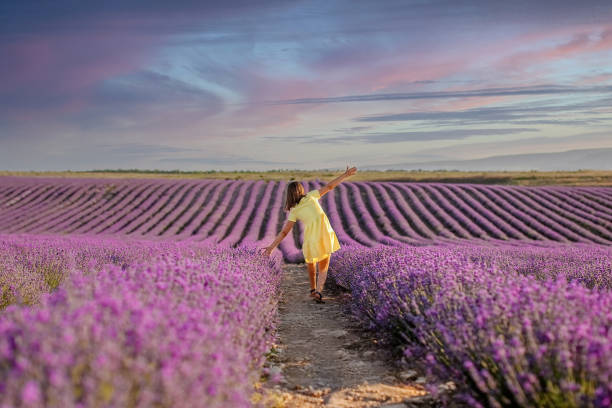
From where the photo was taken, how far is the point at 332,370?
3.92 metres

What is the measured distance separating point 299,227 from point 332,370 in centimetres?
1368

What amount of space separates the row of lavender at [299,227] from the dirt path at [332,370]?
22.0ft

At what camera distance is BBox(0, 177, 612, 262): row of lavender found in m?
16.0

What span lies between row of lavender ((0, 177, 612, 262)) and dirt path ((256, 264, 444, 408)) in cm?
671

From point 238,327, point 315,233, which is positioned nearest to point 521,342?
point 238,327

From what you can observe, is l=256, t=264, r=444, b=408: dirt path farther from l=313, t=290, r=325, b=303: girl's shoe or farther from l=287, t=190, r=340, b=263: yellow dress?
l=287, t=190, r=340, b=263: yellow dress

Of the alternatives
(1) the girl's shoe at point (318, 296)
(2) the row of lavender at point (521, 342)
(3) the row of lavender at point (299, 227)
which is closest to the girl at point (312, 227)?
(1) the girl's shoe at point (318, 296)

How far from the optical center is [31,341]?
175 centimetres

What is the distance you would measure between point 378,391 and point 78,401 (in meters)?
2.29

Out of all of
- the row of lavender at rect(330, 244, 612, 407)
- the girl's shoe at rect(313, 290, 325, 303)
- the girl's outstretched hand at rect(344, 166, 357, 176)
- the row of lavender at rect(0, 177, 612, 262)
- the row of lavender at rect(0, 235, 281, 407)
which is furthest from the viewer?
the row of lavender at rect(0, 177, 612, 262)

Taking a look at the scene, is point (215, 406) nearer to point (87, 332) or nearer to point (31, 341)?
point (87, 332)

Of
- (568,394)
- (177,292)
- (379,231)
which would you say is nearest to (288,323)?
(177,292)

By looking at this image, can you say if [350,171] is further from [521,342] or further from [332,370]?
[521,342]

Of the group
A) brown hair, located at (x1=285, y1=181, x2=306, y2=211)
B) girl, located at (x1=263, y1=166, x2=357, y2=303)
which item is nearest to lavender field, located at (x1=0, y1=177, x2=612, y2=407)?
girl, located at (x1=263, y1=166, x2=357, y2=303)
